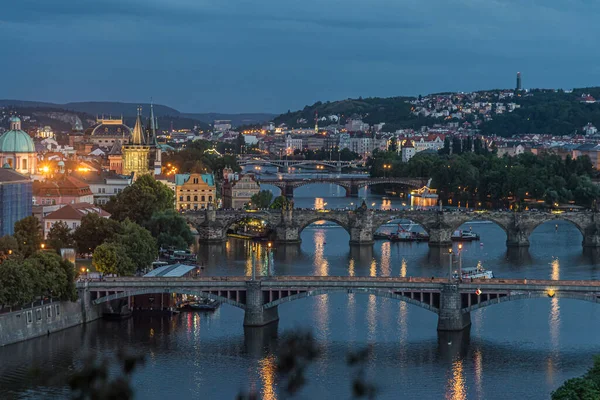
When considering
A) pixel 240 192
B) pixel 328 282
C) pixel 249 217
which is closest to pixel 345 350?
pixel 328 282

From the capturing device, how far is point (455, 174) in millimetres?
86438

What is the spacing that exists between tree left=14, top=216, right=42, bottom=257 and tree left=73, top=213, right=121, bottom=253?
1417mm

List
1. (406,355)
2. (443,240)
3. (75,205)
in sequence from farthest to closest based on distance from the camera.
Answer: (443,240)
(75,205)
(406,355)

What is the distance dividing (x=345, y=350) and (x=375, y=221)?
2868cm

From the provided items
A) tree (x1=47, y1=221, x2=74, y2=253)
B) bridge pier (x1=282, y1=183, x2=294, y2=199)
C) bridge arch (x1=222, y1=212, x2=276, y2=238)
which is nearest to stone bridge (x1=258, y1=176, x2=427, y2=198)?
bridge pier (x1=282, y1=183, x2=294, y2=199)

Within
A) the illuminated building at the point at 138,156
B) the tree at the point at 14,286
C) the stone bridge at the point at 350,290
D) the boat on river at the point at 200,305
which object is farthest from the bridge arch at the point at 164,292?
the illuminated building at the point at 138,156

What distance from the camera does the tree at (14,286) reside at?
99.1 ft

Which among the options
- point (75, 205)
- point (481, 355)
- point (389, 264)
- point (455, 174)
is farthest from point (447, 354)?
point (455, 174)

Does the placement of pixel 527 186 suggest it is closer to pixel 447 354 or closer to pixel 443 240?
pixel 443 240

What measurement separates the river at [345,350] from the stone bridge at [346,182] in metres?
46.4

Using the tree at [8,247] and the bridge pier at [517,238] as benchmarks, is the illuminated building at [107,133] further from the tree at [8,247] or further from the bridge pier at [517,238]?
the tree at [8,247]

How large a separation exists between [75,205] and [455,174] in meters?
40.2

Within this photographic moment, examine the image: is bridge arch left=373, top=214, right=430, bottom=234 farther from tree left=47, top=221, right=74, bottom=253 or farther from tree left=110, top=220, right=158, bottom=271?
tree left=110, top=220, right=158, bottom=271

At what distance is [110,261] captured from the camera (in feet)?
123
